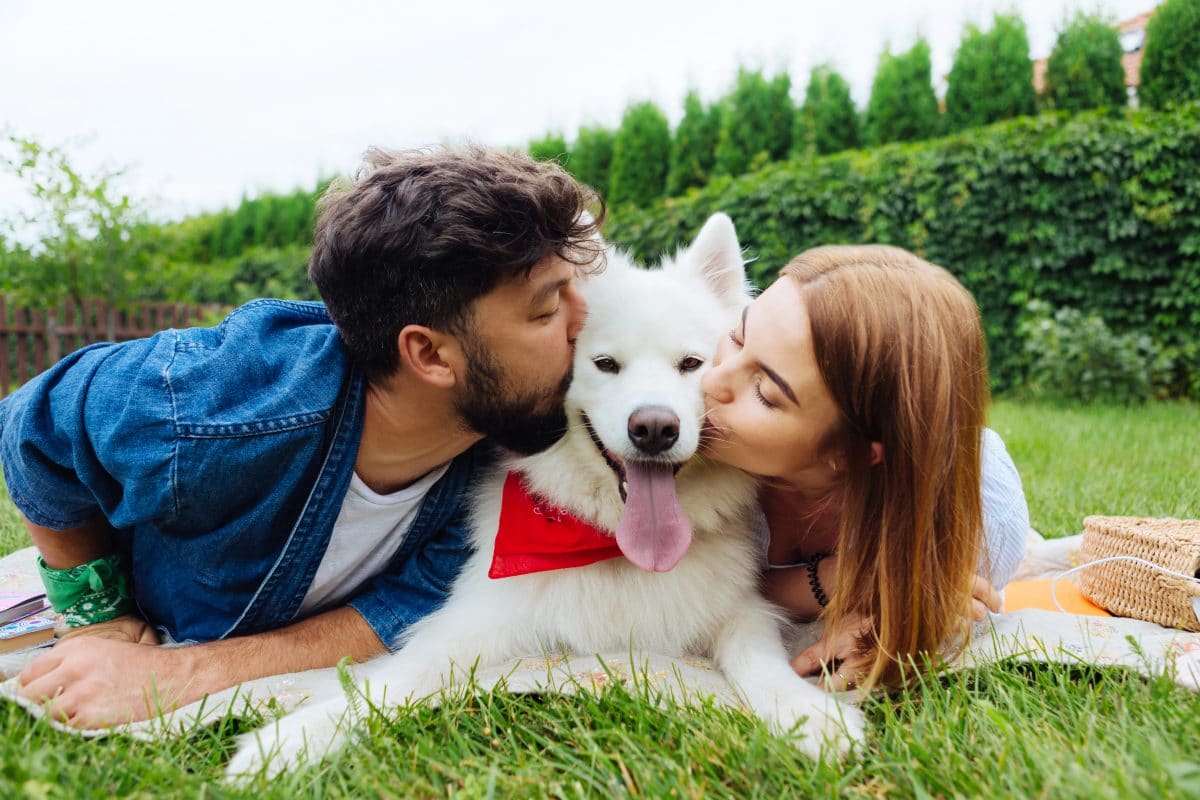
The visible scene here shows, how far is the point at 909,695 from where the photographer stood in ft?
6.10

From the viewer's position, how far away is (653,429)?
1954mm

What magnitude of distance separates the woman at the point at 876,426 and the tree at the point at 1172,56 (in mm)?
7546

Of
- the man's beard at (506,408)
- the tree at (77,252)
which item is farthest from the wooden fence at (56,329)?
the man's beard at (506,408)

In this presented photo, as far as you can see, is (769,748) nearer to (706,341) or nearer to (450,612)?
(450,612)

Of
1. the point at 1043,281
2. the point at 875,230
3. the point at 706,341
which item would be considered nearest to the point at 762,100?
the point at 875,230

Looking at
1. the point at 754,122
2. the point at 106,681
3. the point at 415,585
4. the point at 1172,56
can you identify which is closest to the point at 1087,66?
the point at 1172,56

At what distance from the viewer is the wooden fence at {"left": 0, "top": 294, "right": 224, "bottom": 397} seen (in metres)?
9.35

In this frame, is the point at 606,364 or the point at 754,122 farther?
the point at 754,122

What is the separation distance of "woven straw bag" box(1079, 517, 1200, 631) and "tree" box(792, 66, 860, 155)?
703 cm

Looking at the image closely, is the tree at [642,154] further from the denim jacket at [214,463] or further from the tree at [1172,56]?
the denim jacket at [214,463]

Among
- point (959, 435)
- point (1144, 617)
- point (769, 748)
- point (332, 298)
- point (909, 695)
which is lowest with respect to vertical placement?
point (1144, 617)

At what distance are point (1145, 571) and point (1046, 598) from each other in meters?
0.52

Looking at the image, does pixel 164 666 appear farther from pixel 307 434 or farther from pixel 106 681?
pixel 307 434

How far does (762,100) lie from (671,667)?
8.49m
